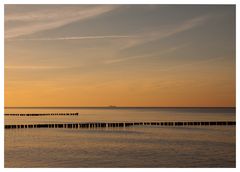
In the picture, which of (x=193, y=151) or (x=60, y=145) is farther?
(x=60, y=145)

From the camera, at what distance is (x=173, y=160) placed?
2455 centimetres

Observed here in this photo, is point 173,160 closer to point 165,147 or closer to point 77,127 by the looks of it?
point 165,147

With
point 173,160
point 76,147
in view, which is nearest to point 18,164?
point 76,147

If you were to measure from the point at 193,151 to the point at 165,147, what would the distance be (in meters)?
3.12

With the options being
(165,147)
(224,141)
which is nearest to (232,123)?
(224,141)
